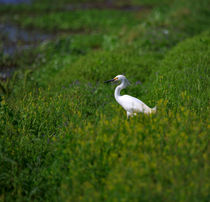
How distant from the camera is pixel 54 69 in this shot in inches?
342

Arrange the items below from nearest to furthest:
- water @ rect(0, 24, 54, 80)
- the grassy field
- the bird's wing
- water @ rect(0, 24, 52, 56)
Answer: the grassy field, the bird's wing, water @ rect(0, 24, 54, 80), water @ rect(0, 24, 52, 56)

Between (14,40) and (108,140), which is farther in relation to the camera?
→ (14,40)

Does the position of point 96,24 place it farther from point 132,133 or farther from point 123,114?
point 132,133

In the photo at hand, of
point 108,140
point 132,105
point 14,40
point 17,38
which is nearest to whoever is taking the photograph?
point 108,140

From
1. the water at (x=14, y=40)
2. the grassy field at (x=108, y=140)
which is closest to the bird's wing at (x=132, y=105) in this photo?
the grassy field at (x=108, y=140)

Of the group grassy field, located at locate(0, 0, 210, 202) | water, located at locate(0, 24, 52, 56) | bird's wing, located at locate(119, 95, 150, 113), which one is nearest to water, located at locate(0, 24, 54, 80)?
water, located at locate(0, 24, 52, 56)

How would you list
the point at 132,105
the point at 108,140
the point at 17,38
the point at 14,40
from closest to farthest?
1. the point at 108,140
2. the point at 132,105
3. the point at 14,40
4. the point at 17,38

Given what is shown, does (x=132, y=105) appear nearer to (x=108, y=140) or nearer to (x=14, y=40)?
(x=108, y=140)

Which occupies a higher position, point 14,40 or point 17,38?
point 17,38

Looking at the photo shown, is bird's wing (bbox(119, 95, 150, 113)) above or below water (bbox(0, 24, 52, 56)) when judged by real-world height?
below

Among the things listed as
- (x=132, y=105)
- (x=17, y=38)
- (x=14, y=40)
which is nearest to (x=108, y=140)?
(x=132, y=105)

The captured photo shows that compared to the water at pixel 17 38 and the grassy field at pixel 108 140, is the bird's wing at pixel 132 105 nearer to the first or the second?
the grassy field at pixel 108 140

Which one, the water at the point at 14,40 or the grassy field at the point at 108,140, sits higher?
the water at the point at 14,40

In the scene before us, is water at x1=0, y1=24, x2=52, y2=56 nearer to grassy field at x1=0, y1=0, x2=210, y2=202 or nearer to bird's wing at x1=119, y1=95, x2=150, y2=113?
grassy field at x1=0, y1=0, x2=210, y2=202
